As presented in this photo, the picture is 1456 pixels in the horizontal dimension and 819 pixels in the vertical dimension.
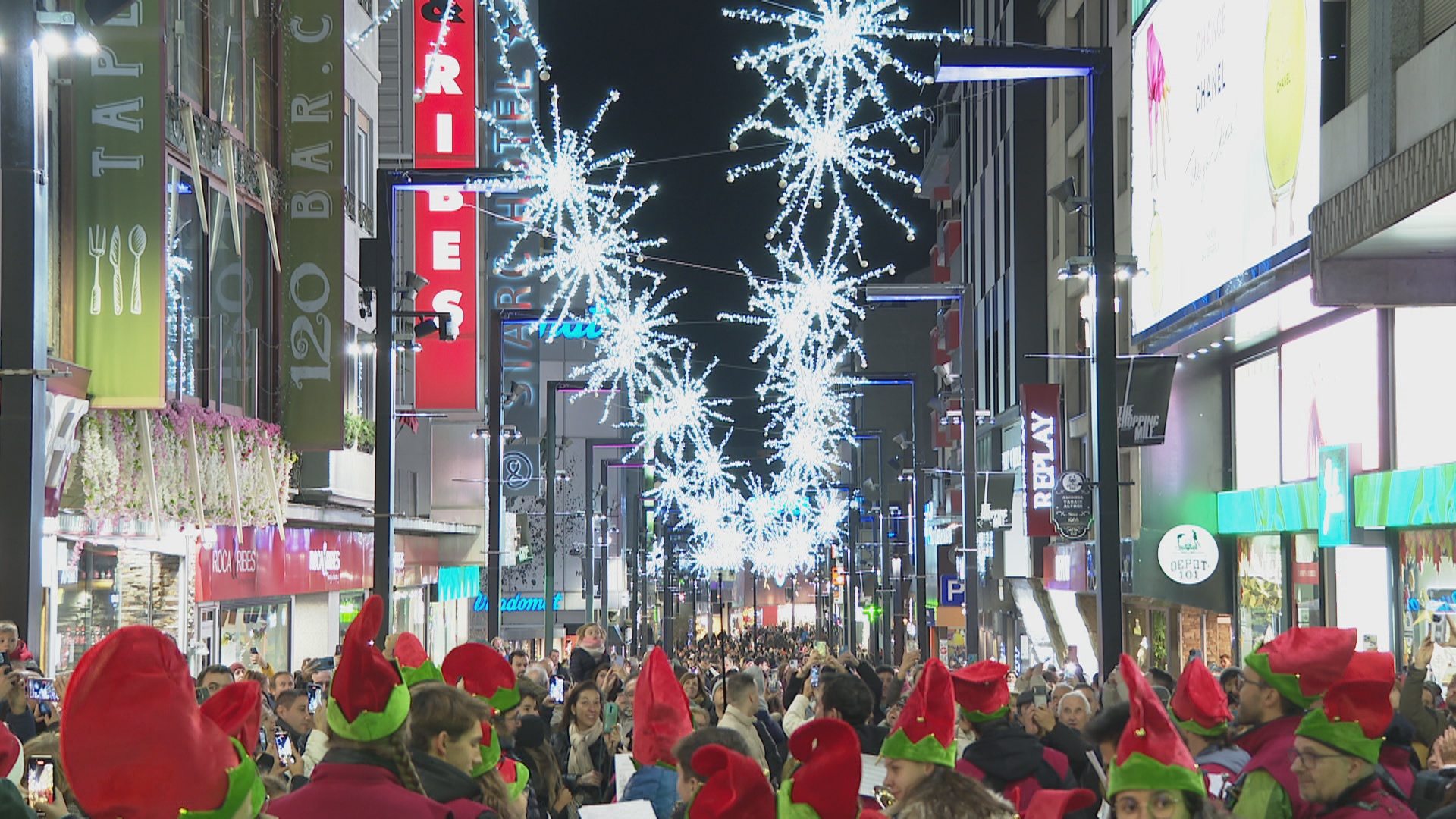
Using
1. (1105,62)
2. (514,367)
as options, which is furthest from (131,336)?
(514,367)

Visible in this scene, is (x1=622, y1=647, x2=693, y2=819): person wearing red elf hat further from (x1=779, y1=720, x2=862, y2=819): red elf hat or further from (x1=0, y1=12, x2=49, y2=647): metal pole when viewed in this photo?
(x1=0, y1=12, x2=49, y2=647): metal pole

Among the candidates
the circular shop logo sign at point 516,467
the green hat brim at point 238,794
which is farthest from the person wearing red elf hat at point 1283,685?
the circular shop logo sign at point 516,467

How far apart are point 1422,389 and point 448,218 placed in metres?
26.0

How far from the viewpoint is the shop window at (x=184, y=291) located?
22.2 metres

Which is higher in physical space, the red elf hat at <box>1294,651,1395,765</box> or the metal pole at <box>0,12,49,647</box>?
the metal pole at <box>0,12,49,647</box>

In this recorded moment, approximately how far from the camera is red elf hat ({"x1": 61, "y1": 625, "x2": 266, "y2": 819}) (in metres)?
4.20

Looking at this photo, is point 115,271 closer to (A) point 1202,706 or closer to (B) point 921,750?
(A) point 1202,706

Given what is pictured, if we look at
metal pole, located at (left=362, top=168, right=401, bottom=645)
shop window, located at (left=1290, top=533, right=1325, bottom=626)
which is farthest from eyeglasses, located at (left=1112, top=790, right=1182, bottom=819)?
shop window, located at (left=1290, top=533, right=1325, bottom=626)

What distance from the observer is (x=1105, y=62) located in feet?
50.3

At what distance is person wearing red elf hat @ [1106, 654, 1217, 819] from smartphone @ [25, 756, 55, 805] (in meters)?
4.54

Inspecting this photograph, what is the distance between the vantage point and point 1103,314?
15.1 metres

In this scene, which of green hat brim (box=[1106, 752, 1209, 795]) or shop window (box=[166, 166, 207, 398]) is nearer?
green hat brim (box=[1106, 752, 1209, 795])

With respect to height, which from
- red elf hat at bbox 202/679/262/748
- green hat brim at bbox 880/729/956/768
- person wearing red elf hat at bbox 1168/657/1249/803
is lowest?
person wearing red elf hat at bbox 1168/657/1249/803

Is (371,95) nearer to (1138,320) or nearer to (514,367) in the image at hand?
(1138,320)
